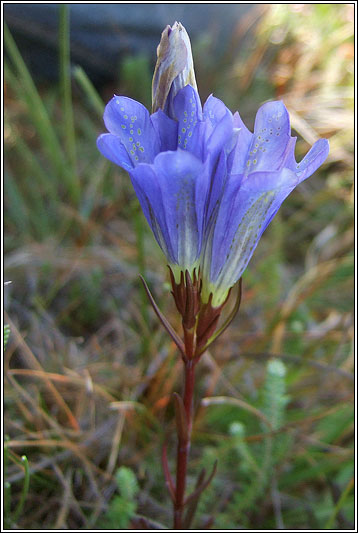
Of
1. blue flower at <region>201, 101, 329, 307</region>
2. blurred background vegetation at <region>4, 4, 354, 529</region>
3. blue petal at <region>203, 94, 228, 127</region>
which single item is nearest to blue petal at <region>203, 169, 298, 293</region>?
blue flower at <region>201, 101, 329, 307</region>

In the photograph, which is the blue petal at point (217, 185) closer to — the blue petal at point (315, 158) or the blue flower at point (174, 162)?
the blue flower at point (174, 162)

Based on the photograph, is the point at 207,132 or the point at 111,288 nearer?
the point at 207,132

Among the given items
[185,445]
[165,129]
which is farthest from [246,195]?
[185,445]

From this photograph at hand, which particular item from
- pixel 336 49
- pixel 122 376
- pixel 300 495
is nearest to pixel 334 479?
pixel 300 495

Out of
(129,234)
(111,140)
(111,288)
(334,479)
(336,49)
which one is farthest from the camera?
(336,49)

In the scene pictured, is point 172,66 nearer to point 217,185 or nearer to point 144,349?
point 217,185

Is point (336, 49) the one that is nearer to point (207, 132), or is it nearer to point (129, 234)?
point (129, 234)

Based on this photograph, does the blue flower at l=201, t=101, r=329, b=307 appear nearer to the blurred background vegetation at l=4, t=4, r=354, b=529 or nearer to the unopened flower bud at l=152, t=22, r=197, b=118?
the unopened flower bud at l=152, t=22, r=197, b=118

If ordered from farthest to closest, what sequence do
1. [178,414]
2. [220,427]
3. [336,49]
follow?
[336,49] < [220,427] < [178,414]
